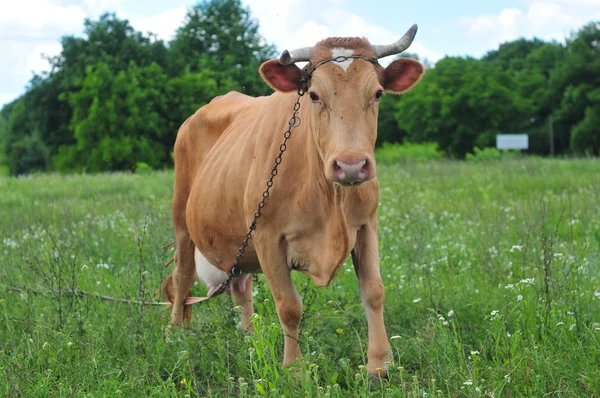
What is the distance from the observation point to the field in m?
4.37

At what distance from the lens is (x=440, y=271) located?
7.50 metres

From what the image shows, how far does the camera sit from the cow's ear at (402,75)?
503cm

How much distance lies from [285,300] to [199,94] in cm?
4848

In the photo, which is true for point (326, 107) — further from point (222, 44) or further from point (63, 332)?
point (222, 44)

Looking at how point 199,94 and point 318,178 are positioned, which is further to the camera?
point 199,94

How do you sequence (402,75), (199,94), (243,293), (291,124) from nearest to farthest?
(291,124) → (402,75) → (243,293) → (199,94)

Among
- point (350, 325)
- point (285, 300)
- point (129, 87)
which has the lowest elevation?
point (350, 325)

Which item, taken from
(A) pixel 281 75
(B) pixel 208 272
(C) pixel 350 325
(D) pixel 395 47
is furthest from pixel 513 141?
(A) pixel 281 75

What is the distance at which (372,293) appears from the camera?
4.87m

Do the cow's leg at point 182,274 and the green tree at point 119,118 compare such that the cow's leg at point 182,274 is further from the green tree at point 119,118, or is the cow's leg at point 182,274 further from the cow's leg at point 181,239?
the green tree at point 119,118

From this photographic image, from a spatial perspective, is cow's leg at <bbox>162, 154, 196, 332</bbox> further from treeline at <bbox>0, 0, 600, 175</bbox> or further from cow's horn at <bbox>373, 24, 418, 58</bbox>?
treeline at <bbox>0, 0, 600, 175</bbox>

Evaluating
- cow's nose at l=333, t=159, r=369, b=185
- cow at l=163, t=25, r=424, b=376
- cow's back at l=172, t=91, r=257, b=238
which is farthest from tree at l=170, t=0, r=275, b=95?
cow's nose at l=333, t=159, r=369, b=185

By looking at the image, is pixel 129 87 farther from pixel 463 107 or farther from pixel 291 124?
pixel 291 124

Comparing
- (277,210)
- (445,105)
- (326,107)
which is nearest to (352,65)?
(326,107)
